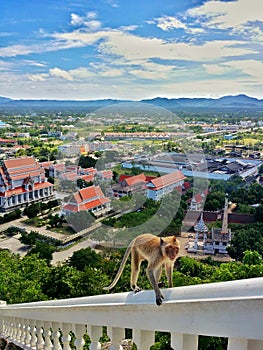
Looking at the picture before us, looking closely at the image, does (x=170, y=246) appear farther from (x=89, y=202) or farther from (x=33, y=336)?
(x=89, y=202)

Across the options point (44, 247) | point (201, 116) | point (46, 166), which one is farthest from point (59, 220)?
point (201, 116)

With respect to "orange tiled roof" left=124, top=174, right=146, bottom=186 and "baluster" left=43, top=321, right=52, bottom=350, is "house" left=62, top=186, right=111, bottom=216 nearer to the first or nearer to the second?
"orange tiled roof" left=124, top=174, right=146, bottom=186

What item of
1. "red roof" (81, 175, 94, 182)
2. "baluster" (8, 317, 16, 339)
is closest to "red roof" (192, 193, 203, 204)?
"red roof" (81, 175, 94, 182)

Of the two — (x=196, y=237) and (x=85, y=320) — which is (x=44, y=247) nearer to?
(x=196, y=237)

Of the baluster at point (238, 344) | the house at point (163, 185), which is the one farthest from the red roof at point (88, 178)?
the baluster at point (238, 344)

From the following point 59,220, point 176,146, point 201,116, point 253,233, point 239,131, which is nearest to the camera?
point 176,146
